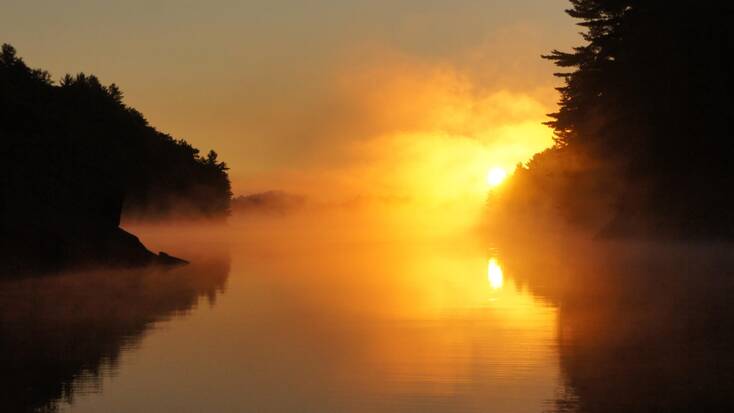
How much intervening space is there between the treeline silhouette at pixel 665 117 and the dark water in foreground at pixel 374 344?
17.2m

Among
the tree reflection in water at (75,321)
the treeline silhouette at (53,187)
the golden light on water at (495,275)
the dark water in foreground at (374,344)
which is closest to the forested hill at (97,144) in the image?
the treeline silhouette at (53,187)

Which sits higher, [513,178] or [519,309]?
[513,178]

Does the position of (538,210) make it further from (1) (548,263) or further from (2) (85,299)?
(2) (85,299)

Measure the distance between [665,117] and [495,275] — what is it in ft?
63.4

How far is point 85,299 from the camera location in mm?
27500

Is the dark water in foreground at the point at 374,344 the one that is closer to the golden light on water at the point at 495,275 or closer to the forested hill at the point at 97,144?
the golden light on water at the point at 495,275

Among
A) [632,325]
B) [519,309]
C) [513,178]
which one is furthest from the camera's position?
[513,178]

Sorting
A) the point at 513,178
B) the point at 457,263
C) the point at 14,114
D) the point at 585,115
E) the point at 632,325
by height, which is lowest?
the point at 632,325

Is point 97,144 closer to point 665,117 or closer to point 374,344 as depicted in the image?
point 665,117

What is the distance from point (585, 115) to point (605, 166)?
573cm

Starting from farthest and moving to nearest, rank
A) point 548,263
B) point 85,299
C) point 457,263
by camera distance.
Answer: point 457,263
point 548,263
point 85,299

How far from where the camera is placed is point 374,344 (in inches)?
738

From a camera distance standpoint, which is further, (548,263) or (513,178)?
(513,178)

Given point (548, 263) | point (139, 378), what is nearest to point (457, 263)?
point (548, 263)
